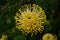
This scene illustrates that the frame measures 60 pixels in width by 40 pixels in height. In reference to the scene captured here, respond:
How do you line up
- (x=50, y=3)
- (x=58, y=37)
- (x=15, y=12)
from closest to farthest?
(x=50, y=3) < (x=15, y=12) < (x=58, y=37)

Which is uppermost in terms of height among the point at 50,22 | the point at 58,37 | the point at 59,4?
the point at 59,4

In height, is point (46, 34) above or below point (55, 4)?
below

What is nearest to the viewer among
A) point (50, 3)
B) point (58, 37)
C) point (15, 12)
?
point (50, 3)

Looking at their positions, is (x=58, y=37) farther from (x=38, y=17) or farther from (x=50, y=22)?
(x=38, y=17)

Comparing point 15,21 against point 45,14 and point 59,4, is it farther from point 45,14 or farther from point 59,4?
point 59,4

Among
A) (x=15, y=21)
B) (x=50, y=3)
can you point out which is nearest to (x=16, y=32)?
(x=15, y=21)

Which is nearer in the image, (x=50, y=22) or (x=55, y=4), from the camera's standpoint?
(x=55, y=4)

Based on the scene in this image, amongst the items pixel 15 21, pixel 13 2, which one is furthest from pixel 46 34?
pixel 13 2
